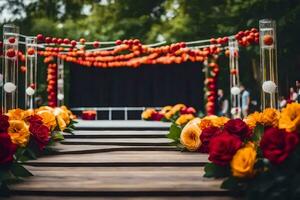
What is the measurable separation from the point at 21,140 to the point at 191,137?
1.72 metres

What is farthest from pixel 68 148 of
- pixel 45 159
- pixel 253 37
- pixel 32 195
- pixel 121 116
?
pixel 121 116

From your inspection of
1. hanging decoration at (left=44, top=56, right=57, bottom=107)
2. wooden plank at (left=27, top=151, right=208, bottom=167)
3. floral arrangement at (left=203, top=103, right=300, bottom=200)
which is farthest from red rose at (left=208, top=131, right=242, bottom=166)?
hanging decoration at (left=44, top=56, right=57, bottom=107)

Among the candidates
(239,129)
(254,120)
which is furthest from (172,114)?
(239,129)

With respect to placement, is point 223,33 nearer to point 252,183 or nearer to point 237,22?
point 237,22

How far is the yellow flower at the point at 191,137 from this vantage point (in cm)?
445

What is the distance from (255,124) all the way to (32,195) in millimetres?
2033

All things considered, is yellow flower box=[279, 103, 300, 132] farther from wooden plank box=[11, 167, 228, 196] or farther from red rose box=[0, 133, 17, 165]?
red rose box=[0, 133, 17, 165]

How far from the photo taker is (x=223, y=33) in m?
15.4

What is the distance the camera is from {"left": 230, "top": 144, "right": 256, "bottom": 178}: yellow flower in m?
2.94

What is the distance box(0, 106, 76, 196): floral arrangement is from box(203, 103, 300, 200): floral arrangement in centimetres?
146

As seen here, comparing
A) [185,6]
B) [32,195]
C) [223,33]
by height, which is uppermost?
[185,6]

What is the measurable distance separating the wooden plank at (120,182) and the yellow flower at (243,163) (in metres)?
0.22

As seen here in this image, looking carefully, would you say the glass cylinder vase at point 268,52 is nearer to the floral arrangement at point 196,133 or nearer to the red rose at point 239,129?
the floral arrangement at point 196,133

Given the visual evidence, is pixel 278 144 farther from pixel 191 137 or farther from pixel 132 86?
pixel 132 86
